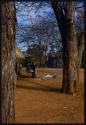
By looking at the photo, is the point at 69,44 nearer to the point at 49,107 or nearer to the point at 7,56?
the point at 49,107

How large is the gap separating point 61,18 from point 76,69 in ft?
8.69

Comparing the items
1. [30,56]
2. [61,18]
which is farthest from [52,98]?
[30,56]

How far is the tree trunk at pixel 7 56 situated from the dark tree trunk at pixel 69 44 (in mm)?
9466

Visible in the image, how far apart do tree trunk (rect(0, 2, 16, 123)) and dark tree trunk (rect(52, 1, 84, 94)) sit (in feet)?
31.1

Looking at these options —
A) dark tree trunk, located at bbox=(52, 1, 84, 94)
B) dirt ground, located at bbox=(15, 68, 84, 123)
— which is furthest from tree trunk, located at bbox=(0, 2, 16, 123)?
dark tree trunk, located at bbox=(52, 1, 84, 94)

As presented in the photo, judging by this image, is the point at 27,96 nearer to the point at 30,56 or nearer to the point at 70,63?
the point at 70,63

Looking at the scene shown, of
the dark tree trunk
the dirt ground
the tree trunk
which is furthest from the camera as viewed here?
the dark tree trunk

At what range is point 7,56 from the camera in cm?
872

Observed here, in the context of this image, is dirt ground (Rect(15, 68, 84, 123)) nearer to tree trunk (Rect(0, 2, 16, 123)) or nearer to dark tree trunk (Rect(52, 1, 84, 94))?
dark tree trunk (Rect(52, 1, 84, 94))

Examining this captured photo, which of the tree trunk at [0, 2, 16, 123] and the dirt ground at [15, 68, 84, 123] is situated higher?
the tree trunk at [0, 2, 16, 123]

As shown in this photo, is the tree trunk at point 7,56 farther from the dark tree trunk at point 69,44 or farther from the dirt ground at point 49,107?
the dark tree trunk at point 69,44

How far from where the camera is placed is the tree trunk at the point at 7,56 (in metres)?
8.67

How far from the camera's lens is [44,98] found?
53.2ft

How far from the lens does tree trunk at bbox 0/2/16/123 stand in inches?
341
